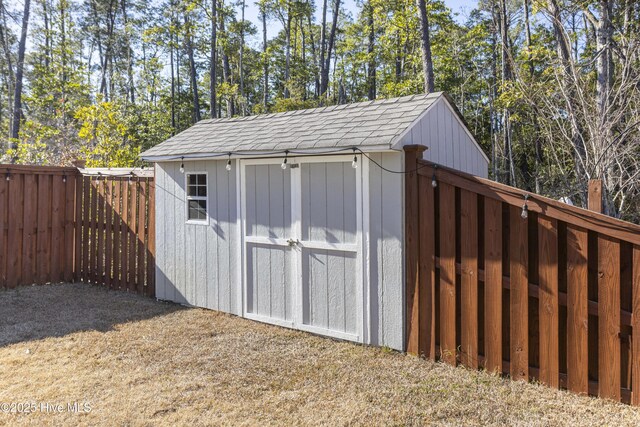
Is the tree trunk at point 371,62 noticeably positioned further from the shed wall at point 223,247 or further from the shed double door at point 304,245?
the shed double door at point 304,245

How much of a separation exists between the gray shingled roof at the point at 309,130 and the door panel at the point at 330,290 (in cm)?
112

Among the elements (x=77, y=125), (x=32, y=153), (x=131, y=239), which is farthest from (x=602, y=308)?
(x=77, y=125)

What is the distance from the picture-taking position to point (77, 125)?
13.8 metres

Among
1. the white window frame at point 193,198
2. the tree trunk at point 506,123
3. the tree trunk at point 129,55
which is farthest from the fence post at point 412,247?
the tree trunk at point 129,55

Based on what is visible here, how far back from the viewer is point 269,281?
16.3 feet

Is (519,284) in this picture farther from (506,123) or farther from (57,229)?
(506,123)

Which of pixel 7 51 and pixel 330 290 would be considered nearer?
pixel 330 290

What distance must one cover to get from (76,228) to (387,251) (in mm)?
5469

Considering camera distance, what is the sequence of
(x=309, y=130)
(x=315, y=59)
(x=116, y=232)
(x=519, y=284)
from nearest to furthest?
(x=519, y=284)
(x=309, y=130)
(x=116, y=232)
(x=315, y=59)

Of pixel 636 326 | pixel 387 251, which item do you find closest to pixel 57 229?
pixel 387 251

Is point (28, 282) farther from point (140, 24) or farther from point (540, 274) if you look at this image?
point (140, 24)

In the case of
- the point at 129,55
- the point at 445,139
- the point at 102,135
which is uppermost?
the point at 129,55

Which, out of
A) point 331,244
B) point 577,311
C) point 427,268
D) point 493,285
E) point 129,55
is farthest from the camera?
point 129,55

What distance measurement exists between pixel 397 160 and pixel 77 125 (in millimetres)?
13065
